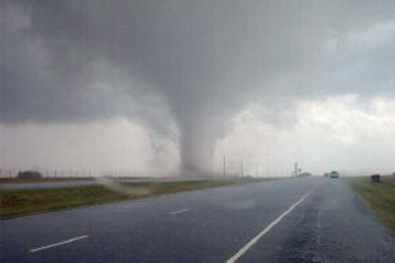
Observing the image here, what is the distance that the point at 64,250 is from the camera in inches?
435

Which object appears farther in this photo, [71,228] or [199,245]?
[71,228]

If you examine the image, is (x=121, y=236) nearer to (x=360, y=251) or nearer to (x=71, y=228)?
(x=71, y=228)

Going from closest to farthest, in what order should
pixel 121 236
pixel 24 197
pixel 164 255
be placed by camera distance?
pixel 164 255
pixel 121 236
pixel 24 197


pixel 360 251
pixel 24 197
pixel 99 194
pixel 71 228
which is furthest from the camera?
pixel 99 194

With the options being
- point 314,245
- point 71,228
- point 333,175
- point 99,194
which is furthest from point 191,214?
point 333,175

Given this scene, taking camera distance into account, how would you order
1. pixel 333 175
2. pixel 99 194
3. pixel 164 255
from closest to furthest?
1. pixel 164 255
2. pixel 99 194
3. pixel 333 175

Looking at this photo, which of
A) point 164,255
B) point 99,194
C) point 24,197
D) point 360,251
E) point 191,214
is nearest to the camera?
point 164,255

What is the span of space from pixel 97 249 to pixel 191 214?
10032mm

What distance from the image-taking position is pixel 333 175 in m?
120

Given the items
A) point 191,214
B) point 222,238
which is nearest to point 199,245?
point 222,238

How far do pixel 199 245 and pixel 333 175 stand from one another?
4452 inches

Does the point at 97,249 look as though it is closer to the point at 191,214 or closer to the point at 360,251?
the point at 360,251

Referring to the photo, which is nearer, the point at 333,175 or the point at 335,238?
the point at 335,238

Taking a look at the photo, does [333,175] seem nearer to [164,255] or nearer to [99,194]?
[99,194]
